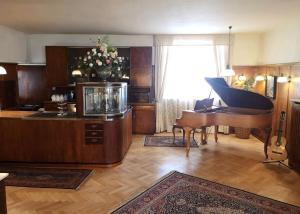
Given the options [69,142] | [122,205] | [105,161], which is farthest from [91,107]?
[122,205]

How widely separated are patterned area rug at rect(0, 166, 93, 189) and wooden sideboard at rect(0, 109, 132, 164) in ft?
0.63

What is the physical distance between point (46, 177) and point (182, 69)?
176 inches

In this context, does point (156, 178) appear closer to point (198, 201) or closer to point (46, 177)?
point (198, 201)

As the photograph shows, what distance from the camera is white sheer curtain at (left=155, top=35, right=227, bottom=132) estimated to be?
6.63 m

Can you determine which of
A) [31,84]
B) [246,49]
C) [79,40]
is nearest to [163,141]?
[246,49]

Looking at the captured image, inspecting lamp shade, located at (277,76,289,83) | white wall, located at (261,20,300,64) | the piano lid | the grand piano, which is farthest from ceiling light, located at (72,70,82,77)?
white wall, located at (261,20,300,64)

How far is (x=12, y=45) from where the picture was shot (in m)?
6.10

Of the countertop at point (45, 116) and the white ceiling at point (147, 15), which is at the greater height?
the white ceiling at point (147, 15)

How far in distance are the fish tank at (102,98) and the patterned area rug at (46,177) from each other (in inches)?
40.0

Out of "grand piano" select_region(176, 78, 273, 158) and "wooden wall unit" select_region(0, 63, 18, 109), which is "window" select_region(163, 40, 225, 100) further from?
"wooden wall unit" select_region(0, 63, 18, 109)

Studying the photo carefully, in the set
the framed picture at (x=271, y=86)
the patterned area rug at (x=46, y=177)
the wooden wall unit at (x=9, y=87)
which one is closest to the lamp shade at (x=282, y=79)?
the framed picture at (x=271, y=86)

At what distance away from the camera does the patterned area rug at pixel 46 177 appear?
357 centimetres

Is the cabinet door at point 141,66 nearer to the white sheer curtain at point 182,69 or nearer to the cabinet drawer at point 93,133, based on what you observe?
the white sheer curtain at point 182,69

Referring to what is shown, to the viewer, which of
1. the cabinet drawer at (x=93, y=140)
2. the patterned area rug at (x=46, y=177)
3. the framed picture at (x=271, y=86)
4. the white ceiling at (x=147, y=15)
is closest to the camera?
the patterned area rug at (x=46, y=177)
